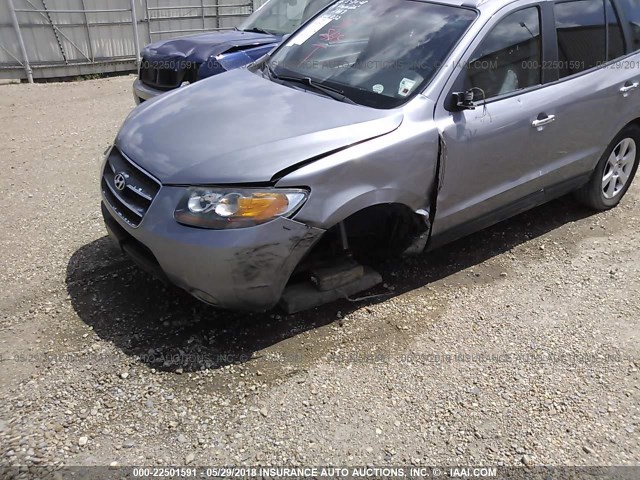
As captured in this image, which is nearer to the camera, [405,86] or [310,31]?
[405,86]

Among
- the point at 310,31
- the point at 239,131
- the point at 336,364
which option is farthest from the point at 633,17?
the point at 336,364

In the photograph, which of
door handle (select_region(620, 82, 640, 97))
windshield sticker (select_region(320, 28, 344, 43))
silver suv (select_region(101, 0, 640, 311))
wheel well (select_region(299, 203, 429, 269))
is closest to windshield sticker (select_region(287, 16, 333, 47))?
silver suv (select_region(101, 0, 640, 311))

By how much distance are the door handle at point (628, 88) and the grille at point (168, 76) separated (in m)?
A: 4.02

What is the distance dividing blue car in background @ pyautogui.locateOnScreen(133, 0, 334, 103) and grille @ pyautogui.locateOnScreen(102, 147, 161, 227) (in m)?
2.84

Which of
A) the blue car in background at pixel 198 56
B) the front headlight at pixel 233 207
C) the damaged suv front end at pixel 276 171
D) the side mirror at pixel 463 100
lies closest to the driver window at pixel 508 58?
the side mirror at pixel 463 100

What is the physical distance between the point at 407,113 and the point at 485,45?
773 mm

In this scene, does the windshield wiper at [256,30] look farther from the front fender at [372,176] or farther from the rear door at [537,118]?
the front fender at [372,176]

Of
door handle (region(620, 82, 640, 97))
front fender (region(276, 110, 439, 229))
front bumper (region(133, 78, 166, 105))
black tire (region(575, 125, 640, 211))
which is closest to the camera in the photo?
front fender (region(276, 110, 439, 229))

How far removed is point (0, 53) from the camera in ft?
32.3

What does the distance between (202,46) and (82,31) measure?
5.66m

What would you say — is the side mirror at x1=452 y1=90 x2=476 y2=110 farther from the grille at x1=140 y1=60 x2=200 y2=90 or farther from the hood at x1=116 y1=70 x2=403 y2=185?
the grille at x1=140 y1=60 x2=200 y2=90

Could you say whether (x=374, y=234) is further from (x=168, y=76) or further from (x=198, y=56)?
(x=168, y=76)

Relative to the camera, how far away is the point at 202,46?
20.7 ft

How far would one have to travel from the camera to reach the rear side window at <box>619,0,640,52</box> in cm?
464
